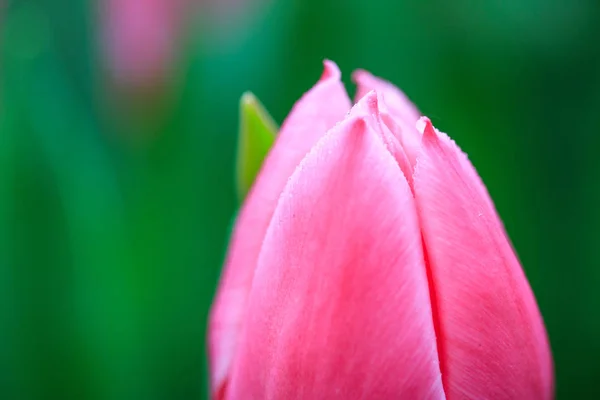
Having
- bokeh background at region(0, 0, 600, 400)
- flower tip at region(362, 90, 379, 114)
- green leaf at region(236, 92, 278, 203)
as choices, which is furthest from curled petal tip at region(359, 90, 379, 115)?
bokeh background at region(0, 0, 600, 400)

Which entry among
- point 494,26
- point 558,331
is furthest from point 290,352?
point 494,26

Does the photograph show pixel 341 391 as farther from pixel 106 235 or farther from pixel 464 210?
pixel 106 235

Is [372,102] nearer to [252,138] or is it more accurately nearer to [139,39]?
[252,138]

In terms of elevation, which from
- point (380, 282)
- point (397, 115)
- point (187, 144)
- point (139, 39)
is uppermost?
point (139, 39)

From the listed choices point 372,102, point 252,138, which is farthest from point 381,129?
point 252,138

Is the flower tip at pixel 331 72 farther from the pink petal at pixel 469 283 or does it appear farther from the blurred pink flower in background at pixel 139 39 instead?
the blurred pink flower in background at pixel 139 39
